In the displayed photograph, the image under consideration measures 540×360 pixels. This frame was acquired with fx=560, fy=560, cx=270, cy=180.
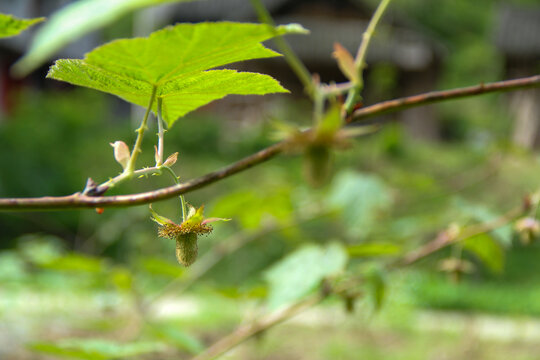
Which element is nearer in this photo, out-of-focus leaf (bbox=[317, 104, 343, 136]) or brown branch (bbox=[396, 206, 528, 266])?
out-of-focus leaf (bbox=[317, 104, 343, 136])

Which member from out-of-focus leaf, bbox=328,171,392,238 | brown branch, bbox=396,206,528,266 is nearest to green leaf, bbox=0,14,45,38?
brown branch, bbox=396,206,528,266

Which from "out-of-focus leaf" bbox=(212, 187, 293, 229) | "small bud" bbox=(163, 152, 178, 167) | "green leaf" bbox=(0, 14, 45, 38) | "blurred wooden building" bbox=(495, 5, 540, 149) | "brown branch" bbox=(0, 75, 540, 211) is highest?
"blurred wooden building" bbox=(495, 5, 540, 149)

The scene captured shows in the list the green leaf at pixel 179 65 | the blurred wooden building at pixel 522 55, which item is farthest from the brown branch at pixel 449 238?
the blurred wooden building at pixel 522 55

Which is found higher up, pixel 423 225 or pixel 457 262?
pixel 423 225

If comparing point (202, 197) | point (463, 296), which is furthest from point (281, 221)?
point (202, 197)

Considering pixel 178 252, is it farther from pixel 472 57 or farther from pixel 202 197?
pixel 472 57

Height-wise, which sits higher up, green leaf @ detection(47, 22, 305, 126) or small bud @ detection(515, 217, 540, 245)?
small bud @ detection(515, 217, 540, 245)

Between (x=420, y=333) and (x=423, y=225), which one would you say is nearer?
(x=423, y=225)

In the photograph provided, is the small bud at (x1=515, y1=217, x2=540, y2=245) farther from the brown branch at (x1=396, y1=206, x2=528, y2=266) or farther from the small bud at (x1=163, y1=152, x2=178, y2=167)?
the small bud at (x1=163, y1=152, x2=178, y2=167)
